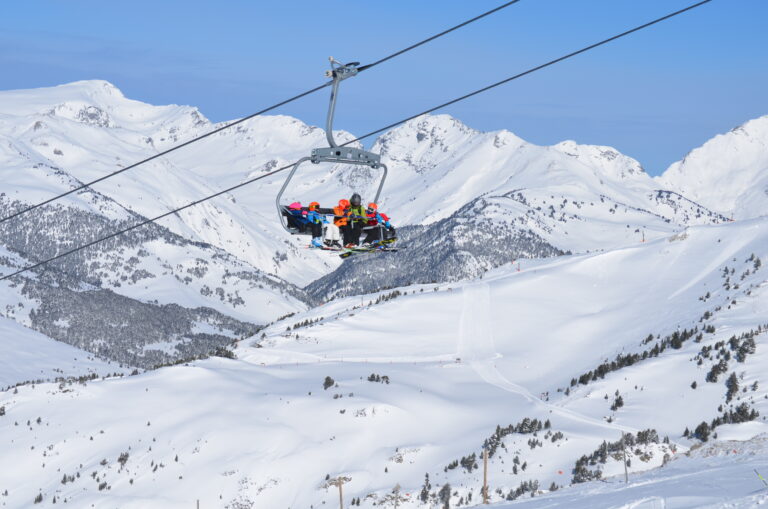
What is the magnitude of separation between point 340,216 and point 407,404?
59.0 m

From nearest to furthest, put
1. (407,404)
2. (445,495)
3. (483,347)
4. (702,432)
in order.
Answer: (445,495) < (702,432) < (407,404) < (483,347)

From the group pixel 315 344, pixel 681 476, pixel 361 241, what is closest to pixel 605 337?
pixel 315 344

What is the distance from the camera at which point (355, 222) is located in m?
30.2

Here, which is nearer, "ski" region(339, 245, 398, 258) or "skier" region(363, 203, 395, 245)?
"ski" region(339, 245, 398, 258)

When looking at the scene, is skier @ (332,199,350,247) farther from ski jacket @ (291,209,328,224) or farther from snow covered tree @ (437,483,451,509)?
snow covered tree @ (437,483,451,509)

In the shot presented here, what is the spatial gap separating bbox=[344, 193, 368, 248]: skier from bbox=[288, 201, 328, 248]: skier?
0.89m

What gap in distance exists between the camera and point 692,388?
7931 cm

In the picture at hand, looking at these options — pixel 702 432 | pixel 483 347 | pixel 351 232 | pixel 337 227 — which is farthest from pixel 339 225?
pixel 483 347

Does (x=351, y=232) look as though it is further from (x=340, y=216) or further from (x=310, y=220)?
(x=310, y=220)

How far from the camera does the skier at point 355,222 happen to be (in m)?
30.1

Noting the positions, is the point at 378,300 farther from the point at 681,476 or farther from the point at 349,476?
the point at 681,476

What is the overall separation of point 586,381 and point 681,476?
5472 centimetres

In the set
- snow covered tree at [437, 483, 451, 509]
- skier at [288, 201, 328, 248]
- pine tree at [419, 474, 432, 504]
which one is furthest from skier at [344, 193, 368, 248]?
pine tree at [419, 474, 432, 504]

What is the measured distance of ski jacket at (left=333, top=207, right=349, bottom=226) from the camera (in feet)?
98.4
